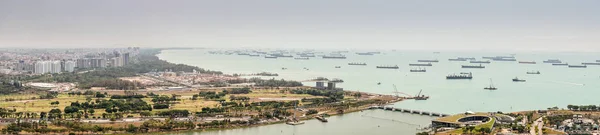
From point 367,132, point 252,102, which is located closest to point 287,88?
point 252,102

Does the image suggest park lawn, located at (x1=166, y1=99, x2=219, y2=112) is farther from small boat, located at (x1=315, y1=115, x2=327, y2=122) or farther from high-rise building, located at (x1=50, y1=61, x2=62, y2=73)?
high-rise building, located at (x1=50, y1=61, x2=62, y2=73)

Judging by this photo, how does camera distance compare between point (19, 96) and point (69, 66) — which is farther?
point (69, 66)

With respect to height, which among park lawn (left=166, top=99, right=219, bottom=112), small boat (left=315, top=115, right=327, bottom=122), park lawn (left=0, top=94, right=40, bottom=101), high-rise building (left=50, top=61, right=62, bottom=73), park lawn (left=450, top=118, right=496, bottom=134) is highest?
high-rise building (left=50, top=61, right=62, bottom=73)

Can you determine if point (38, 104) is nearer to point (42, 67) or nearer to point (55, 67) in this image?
point (42, 67)

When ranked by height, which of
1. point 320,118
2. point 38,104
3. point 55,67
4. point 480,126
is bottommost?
point 320,118

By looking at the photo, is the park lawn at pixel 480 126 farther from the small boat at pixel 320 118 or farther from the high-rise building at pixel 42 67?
the high-rise building at pixel 42 67

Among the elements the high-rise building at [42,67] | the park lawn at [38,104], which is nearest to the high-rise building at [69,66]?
the high-rise building at [42,67]

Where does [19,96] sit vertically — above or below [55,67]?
below

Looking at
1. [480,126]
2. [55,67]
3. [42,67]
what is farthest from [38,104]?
[55,67]

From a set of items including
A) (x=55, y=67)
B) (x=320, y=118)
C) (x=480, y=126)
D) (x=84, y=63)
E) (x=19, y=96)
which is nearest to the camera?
(x=480, y=126)

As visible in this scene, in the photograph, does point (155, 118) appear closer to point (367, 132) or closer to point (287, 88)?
point (367, 132)

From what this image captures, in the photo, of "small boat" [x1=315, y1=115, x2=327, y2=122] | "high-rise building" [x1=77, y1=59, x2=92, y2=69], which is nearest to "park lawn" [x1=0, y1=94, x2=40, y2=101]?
"small boat" [x1=315, y1=115, x2=327, y2=122]
